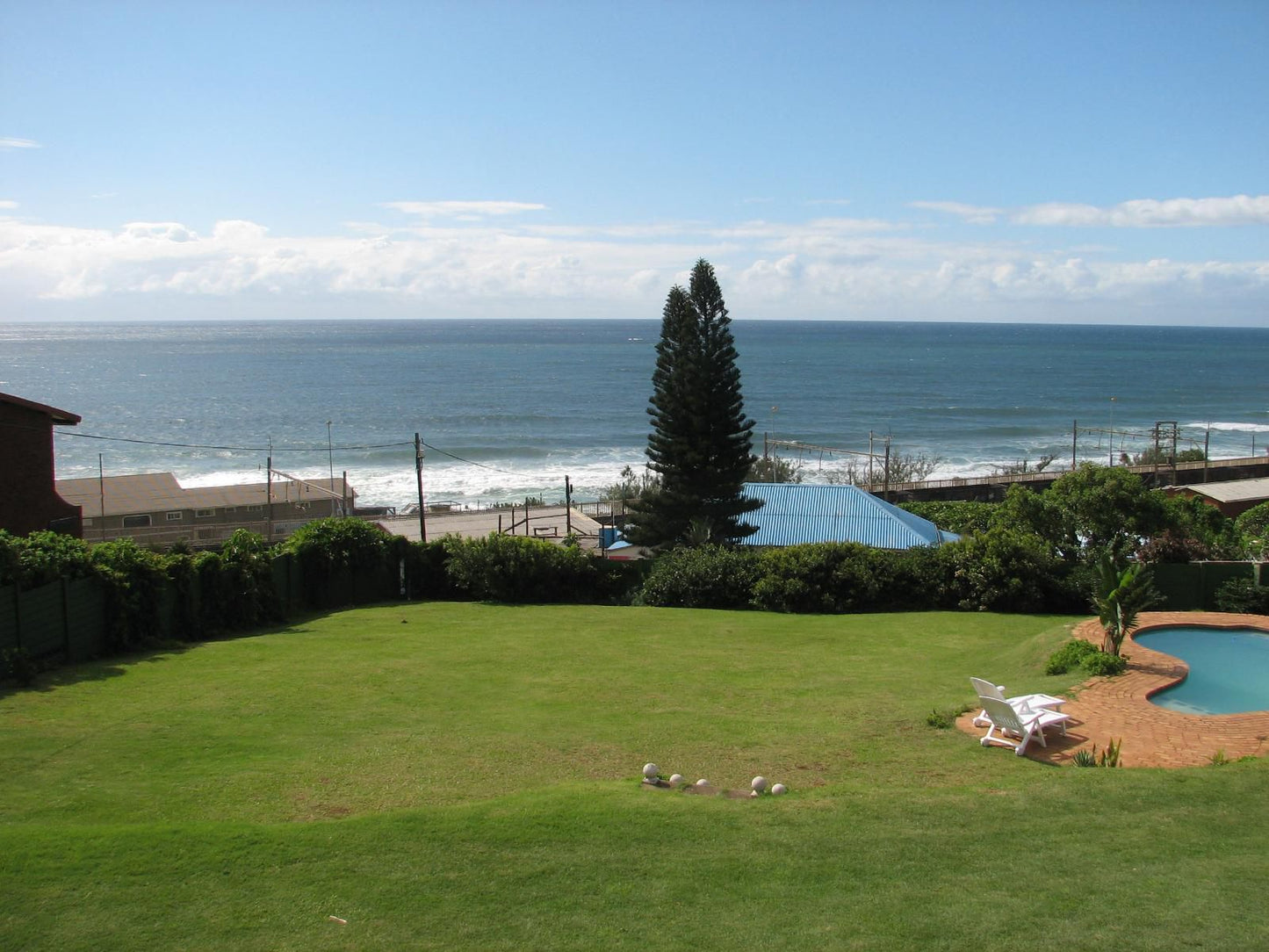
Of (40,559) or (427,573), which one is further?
(427,573)

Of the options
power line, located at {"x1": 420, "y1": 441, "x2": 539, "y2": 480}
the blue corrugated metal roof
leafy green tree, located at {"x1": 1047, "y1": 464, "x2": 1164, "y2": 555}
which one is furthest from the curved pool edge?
power line, located at {"x1": 420, "y1": 441, "x2": 539, "y2": 480}

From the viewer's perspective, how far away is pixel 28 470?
54.3 feet

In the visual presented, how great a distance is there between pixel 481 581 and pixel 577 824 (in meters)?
12.1

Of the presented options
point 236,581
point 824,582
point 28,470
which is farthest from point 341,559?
point 824,582

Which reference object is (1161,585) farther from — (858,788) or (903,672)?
(858,788)

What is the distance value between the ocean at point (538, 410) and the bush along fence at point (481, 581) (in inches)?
1094

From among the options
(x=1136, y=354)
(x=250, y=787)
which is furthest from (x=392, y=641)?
(x=1136, y=354)

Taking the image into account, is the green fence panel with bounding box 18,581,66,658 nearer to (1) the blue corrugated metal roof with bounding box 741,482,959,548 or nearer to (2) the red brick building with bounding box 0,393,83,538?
(2) the red brick building with bounding box 0,393,83,538

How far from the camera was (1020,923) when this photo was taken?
4930mm

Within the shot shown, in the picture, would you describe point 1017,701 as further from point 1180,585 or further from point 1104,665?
point 1180,585

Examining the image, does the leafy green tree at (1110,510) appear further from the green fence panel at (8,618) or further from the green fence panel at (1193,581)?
the green fence panel at (8,618)

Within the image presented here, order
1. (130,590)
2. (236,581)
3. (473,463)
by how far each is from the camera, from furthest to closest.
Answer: (473,463) → (236,581) → (130,590)

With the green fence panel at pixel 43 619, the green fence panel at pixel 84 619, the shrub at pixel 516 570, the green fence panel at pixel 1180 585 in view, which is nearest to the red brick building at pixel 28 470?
the green fence panel at pixel 84 619

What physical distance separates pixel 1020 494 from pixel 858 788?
568 inches
